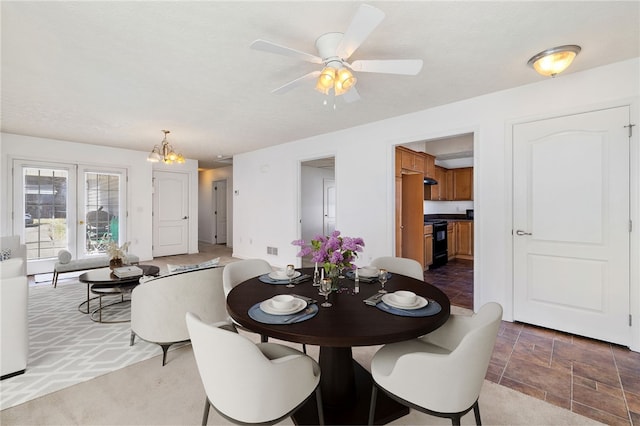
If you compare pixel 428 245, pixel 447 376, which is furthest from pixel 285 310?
pixel 428 245

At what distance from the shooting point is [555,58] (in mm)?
2221

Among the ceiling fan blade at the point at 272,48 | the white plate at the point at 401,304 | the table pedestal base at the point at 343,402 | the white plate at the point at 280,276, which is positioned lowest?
the table pedestal base at the point at 343,402

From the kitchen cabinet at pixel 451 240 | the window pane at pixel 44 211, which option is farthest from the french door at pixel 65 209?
the kitchen cabinet at pixel 451 240

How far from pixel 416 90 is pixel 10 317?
3.94m

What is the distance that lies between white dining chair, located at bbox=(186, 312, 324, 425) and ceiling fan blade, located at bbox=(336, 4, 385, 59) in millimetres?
1614

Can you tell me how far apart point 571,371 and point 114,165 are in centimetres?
758

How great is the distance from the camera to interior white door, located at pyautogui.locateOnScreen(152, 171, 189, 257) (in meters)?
6.74

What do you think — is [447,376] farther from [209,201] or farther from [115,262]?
[209,201]

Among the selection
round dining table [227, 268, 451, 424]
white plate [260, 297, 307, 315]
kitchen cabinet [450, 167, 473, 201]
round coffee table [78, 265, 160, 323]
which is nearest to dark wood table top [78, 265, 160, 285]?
round coffee table [78, 265, 160, 323]

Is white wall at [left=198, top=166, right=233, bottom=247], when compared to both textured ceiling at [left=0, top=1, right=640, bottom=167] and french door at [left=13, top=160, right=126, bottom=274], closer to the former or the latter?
french door at [left=13, top=160, right=126, bottom=274]

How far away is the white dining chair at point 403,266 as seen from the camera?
7.98ft

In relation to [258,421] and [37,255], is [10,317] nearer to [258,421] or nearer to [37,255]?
[258,421]

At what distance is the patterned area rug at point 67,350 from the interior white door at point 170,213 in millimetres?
3362

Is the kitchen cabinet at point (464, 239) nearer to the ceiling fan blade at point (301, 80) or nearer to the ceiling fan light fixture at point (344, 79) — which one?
the ceiling fan light fixture at point (344, 79)
